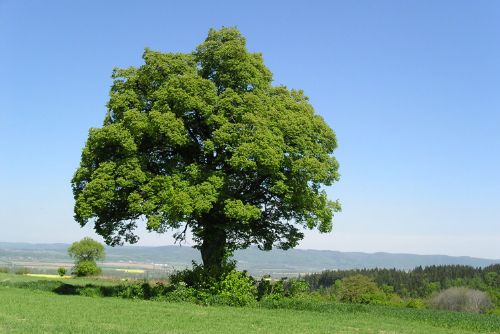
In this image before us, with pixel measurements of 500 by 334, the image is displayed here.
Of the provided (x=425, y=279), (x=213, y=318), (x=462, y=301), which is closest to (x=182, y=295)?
(x=213, y=318)

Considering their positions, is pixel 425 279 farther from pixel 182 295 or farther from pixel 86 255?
pixel 182 295

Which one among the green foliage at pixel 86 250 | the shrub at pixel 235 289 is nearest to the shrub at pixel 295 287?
the shrub at pixel 235 289

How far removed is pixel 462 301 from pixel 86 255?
133ft

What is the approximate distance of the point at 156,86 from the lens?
26344 millimetres

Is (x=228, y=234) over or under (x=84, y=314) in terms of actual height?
over

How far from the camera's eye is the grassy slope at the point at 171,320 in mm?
15098

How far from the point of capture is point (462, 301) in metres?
55.7

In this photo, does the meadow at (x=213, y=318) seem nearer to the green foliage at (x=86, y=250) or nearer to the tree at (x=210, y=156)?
the tree at (x=210, y=156)

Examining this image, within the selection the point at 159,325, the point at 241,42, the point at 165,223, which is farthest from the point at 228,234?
Result: the point at 159,325

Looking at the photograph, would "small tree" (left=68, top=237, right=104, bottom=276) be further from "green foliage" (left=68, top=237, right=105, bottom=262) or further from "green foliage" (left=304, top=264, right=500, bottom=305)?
"green foliage" (left=304, top=264, right=500, bottom=305)

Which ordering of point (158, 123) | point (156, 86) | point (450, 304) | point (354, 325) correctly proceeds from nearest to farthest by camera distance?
point (354, 325), point (158, 123), point (156, 86), point (450, 304)

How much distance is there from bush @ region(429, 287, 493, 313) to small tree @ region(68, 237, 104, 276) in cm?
3537

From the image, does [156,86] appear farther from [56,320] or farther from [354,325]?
[354,325]

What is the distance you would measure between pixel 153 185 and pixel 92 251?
3656 cm
